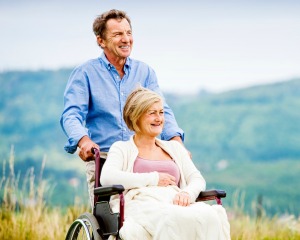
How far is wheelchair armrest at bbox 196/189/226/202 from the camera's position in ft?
12.6

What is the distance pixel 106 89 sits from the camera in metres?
4.38

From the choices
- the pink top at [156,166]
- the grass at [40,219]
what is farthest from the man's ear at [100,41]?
the grass at [40,219]

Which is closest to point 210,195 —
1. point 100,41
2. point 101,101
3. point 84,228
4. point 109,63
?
point 84,228

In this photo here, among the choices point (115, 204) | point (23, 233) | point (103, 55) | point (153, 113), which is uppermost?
point (103, 55)

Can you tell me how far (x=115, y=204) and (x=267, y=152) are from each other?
46.1ft

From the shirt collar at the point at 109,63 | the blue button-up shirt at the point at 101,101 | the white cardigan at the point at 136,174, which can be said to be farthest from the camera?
the shirt collar at the point at 109,63

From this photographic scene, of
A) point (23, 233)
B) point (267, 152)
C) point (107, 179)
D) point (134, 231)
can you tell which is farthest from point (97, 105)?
point (267, 152)

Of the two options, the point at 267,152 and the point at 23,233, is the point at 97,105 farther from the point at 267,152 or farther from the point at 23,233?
the point at 267,152

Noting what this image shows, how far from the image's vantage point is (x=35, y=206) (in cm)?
621

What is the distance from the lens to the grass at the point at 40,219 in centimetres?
584

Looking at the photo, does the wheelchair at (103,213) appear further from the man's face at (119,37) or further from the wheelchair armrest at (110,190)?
the man's face at (119,37)

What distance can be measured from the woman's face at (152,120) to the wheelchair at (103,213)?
0.30 meters

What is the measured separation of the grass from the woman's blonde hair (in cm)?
199

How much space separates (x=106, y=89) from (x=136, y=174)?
2.59 feet
